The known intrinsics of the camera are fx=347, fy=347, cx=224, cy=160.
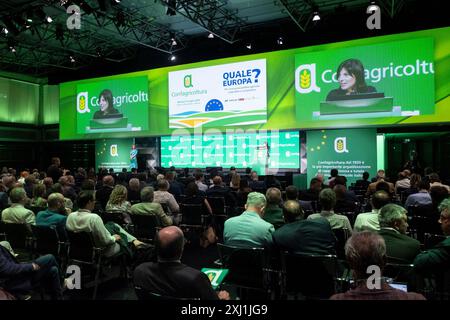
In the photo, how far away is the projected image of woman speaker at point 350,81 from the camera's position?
32.3 ft

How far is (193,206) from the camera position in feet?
19.7

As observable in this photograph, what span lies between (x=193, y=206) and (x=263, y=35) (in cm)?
834

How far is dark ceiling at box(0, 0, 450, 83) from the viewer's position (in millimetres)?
9875

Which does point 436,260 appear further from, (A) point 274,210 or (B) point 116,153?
(B) point 116,153

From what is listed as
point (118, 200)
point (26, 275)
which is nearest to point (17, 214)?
point (118, 200)

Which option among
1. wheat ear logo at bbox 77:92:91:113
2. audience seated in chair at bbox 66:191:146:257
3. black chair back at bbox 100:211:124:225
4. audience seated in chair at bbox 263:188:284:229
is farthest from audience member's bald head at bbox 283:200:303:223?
wheat ear logo at bbox 77:92:91:113

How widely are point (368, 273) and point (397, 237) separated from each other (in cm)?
122

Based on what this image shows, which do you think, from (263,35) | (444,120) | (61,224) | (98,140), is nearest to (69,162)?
(98,140)

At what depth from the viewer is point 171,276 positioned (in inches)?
80.0

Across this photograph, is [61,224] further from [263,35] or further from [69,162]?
[69,162]

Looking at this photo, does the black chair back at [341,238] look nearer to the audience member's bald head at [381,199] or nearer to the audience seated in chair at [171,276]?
the audience member's bald head at [381,199]

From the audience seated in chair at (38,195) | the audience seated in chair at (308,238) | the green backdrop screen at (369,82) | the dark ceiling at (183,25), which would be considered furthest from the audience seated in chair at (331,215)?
the dark ceiling at (183,25)

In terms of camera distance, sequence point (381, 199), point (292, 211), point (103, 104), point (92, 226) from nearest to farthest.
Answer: point (292, 211) → point (381, 199) → point (92, 226) → point (103, 104)

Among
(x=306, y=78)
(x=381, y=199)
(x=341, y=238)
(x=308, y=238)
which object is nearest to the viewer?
(x=308, y=238)
